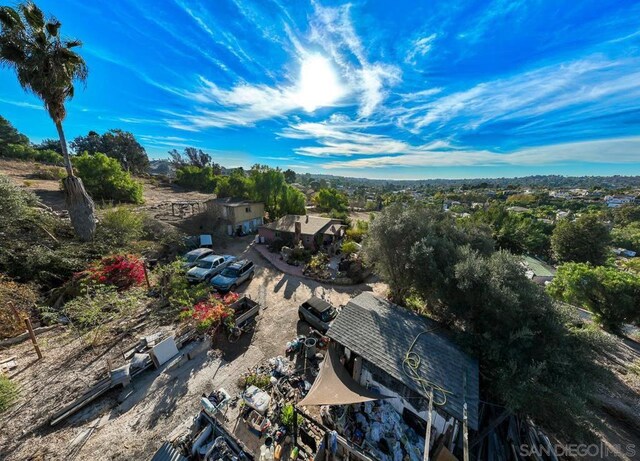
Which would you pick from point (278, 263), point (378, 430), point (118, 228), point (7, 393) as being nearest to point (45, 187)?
point (118, 228)

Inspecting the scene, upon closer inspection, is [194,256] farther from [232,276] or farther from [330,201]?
[330,201]

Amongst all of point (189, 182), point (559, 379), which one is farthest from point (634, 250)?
point (189, 182)

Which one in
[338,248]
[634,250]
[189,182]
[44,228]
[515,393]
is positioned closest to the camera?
[515,393]

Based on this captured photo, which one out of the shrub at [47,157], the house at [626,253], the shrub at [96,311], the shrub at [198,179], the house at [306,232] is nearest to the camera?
the shrub at [96,311]

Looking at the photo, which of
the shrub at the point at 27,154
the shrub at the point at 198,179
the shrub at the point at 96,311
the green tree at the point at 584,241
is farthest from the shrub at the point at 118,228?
the shrub at the point at 27,154

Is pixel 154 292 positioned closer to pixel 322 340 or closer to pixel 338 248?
pixel 322 340

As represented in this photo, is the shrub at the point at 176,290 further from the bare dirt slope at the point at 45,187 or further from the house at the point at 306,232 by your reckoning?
the bare dirt slope at the point at 45,187
